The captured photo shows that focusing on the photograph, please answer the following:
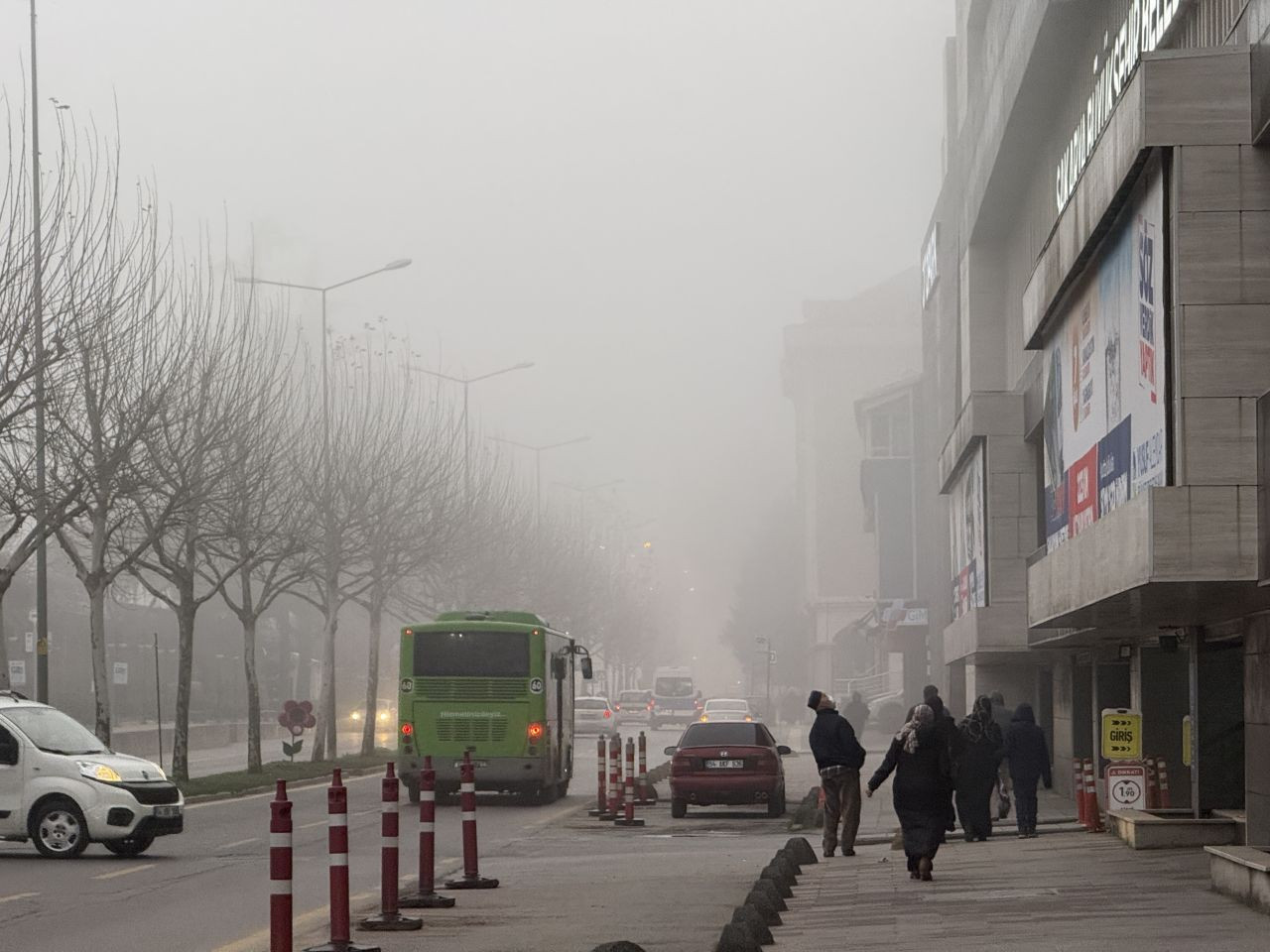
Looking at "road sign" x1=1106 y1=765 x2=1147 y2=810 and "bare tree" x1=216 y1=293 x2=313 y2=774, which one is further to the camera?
"bare tree" x1=216 y1=293 x2=313 y2=774

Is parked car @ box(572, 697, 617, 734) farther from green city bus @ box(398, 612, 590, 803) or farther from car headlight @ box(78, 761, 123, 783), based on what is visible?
car headlight @ box(78, 761, 123, 783)

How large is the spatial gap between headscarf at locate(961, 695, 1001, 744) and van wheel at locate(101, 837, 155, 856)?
29.2ft

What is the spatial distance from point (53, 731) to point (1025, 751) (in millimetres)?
11362

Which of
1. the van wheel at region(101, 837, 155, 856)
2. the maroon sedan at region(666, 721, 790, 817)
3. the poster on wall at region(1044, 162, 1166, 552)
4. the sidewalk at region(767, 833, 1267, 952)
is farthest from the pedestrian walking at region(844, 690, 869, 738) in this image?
the van wheel at region(101, 837, 155, 856)

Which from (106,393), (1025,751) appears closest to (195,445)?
(106,393)

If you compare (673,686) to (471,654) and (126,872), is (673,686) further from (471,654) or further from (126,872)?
(126,872)

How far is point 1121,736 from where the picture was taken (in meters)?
25.5

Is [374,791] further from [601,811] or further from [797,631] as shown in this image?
[797,631]

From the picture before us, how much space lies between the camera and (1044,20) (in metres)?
35.1

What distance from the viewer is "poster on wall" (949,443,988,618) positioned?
4309 centimetres

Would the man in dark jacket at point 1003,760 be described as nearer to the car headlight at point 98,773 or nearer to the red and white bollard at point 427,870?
the car headlight at point 98,773

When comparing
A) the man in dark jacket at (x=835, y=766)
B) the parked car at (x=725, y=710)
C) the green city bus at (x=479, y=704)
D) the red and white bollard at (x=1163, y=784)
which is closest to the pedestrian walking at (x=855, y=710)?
the parked car at (x=725, y=710)

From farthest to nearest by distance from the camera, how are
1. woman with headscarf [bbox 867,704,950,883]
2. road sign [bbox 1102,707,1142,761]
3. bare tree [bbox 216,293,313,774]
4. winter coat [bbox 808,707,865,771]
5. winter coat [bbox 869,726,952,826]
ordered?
1. bare tree [bbox 216,293,313,774]
2. road sign [bbox 1102,707,1142,761]
3. winter coat [bbox 808,707,865,771]
4. winter coat [bbox 869,726,952,826]
5. woman with headscarf [bbox 867,704,950,883]

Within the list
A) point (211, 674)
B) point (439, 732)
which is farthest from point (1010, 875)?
point (211, 674)
